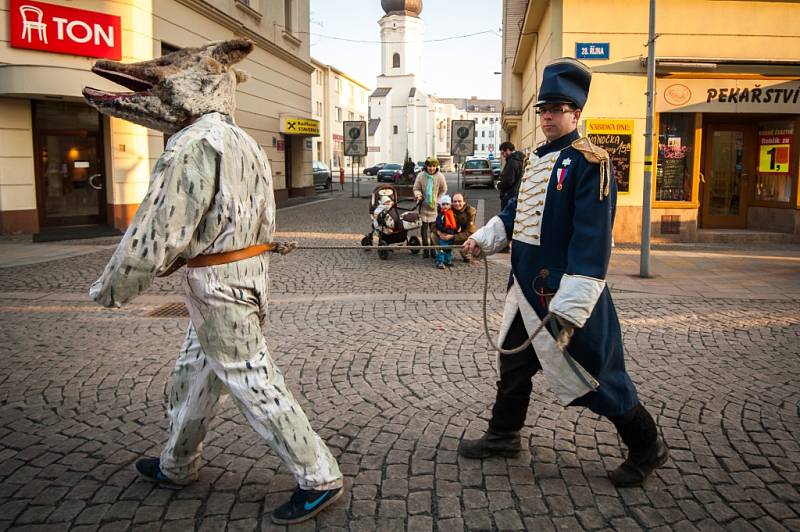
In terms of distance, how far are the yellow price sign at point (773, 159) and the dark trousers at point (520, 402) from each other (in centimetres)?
1180

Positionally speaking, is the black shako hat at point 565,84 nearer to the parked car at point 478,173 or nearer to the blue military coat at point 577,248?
the blue military coat at point 577,248

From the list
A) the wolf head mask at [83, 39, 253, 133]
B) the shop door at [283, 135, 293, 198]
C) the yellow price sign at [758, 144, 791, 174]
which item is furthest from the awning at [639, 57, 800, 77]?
the shop door at [283, 135, 293, 198]

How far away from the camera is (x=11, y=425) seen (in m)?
3.91

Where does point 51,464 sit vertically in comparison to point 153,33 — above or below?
below

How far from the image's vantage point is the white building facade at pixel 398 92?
81.3 metres

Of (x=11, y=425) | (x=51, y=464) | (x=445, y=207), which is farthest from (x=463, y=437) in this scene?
(x=445, y=207)

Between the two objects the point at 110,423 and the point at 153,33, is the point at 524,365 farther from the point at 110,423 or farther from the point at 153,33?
the point at 153,33

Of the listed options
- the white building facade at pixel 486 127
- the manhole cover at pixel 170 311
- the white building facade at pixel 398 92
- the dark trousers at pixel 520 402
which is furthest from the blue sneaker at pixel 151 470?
the white building facade at pixel 486 127

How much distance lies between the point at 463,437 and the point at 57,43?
12660 millimetres

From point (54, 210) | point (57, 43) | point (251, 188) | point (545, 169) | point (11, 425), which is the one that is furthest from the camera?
point (54, 210)

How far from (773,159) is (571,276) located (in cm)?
1238

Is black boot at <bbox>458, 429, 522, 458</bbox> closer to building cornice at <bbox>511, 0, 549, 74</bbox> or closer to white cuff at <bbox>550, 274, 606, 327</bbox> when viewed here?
white cuff at <bbox>550, 274, 606, 327</bbox>

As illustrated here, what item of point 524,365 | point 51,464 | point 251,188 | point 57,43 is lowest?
point 51,464

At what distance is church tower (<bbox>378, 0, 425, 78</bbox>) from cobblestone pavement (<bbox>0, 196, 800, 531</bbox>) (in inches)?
3115
